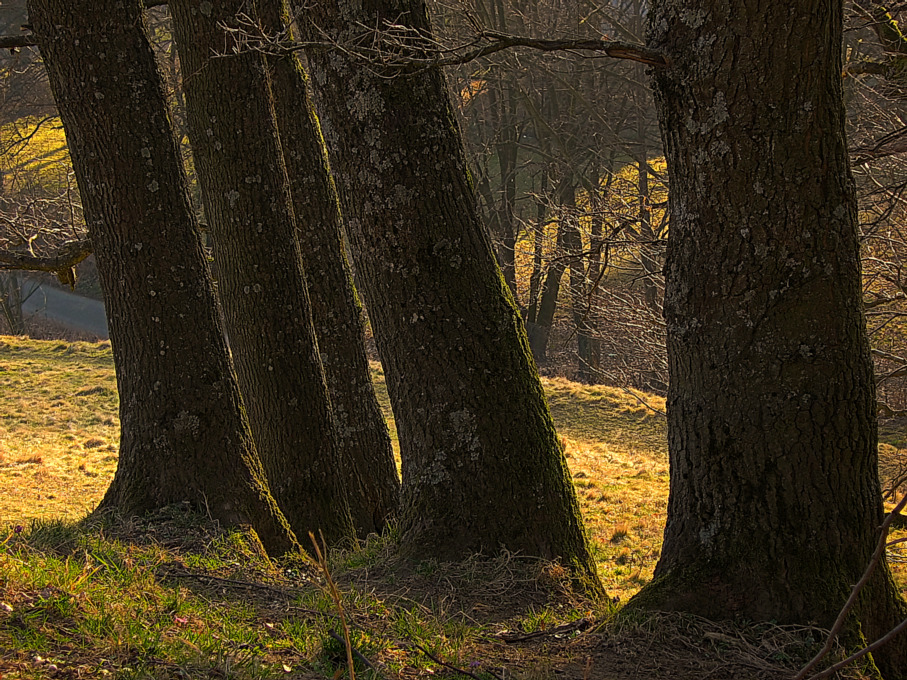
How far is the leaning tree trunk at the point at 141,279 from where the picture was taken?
527 centimetres

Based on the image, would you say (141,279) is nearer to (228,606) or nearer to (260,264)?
(260,264)

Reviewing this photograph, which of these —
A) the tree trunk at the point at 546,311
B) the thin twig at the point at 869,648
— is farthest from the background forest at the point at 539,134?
the thin twig at the point at 869,648

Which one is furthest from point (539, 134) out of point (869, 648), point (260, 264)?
point (869, 648)

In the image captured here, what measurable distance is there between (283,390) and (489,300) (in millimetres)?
2482

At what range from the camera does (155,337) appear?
530 centimetres

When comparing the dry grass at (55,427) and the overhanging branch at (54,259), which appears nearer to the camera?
the overhanging branch at (54,259)

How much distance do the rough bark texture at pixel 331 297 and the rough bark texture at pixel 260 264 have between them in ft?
2.50

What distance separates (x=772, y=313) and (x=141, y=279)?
380cm

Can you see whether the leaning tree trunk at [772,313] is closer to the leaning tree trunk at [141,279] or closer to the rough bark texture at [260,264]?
the leaning tree trunk at [141,279]

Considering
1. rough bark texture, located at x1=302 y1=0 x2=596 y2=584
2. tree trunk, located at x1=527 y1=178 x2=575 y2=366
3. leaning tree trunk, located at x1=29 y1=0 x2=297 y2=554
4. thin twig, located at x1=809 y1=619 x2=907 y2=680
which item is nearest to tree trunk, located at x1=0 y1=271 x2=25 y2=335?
tree trunk, located at x1=527 y1=178 x2=575 y2=366

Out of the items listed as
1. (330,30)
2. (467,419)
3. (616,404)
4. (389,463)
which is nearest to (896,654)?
(467,419)

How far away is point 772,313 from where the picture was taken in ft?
10.8

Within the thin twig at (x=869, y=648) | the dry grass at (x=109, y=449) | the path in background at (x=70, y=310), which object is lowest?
the dry grass at (x=109, y=449)

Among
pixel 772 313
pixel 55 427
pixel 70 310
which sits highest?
pixel 70 310
